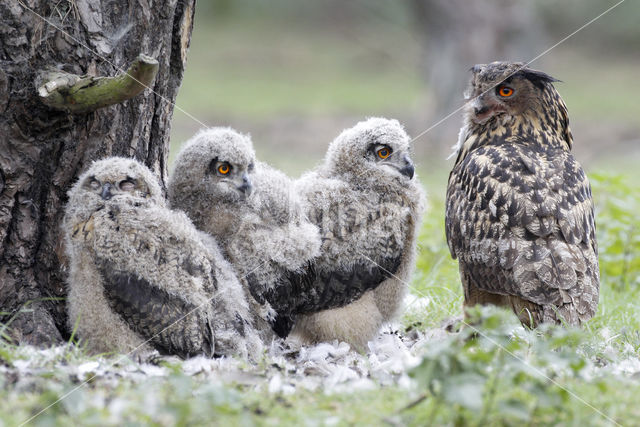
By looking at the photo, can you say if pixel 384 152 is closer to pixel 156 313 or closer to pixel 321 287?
pixel 321 287

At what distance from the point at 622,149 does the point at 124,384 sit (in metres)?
18.3

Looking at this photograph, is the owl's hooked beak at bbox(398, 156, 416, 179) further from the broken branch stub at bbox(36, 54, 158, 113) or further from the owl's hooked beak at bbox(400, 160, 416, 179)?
the broken branch stub at bbox(36, 54, 158, 113)

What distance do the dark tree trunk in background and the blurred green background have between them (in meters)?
3.99

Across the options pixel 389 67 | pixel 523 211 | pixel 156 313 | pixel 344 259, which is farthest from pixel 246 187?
pixel 389 67

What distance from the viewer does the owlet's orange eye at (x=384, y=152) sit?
16.1 feet

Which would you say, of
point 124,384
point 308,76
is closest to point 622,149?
point 308,76

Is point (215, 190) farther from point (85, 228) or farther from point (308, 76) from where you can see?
point (308, 76)

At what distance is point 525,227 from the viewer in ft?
15.7

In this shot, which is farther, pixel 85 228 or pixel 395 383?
pixel 85 228

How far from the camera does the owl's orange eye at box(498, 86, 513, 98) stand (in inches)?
219

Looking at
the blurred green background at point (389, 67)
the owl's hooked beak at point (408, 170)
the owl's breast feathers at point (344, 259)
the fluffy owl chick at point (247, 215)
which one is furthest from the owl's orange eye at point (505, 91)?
the blurred green background at point (389, 67)

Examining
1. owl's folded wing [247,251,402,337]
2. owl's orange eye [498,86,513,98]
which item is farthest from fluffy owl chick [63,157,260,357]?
owl's orange eye [498,86,513,98]

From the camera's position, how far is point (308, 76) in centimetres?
Answer: 3134

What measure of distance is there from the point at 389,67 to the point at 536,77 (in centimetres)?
2975
